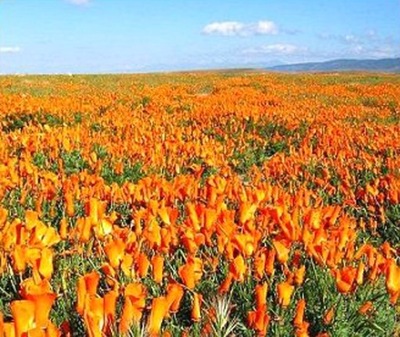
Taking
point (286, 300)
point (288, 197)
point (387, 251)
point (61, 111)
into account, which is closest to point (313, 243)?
point (387, 251)

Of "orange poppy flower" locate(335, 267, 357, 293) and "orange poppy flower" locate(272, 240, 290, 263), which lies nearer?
"orange poppy flower" locate(335, 267, 357, 293)

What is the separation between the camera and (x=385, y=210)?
5.61 m

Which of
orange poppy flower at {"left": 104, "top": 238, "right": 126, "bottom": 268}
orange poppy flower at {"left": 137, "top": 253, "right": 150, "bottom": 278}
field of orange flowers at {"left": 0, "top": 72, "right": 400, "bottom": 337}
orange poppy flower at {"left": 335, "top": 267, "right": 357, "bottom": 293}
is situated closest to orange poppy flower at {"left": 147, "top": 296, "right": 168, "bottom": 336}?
field of orange flowers at {"left": 0, "top": 72, "right": 400, "bottom": 337}

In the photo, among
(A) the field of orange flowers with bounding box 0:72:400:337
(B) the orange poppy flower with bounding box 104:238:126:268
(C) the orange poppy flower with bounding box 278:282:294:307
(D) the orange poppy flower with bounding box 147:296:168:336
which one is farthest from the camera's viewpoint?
(B) the orange poppy flower with bounding box 104:238:126:268

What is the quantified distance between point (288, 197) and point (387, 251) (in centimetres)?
140

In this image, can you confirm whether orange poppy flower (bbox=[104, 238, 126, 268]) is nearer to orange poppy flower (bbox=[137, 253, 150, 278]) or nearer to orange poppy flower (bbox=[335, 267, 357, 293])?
orange poppy flower (bbox=[137, 253, 150, 278])

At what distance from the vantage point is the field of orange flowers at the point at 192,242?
254cm

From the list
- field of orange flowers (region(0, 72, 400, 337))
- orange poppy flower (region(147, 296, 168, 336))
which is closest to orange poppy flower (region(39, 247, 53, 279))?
field of orange flowers (region(0, 72, 400, 337))

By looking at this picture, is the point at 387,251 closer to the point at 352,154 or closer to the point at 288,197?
the point at 288,197

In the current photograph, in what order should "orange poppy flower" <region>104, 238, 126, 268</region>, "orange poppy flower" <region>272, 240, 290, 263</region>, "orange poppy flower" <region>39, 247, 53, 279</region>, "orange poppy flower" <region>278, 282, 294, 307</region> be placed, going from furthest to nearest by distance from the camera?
1. "orange poppy flower" <region>272, 240, 290, 263</region>
2. "orange poppy flower" <region>104, 238, 126, 268</region>
3. "orange poppy flower" <region>39, 247, 53, 279</region>
4. "orange poppy flower" <region>278, 282, 294, 307</region>

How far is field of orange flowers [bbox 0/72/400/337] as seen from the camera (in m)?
2.54

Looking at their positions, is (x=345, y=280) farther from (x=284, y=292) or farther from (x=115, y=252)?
(x=115, y=252)

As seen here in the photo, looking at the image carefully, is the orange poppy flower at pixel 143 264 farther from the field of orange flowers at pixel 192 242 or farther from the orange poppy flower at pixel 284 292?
the orange poppy flower at pixel 284 292

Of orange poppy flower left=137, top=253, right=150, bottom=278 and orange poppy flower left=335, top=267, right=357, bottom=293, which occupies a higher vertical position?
orange poppy flower left=137, top=253, right=150, bottom=278
